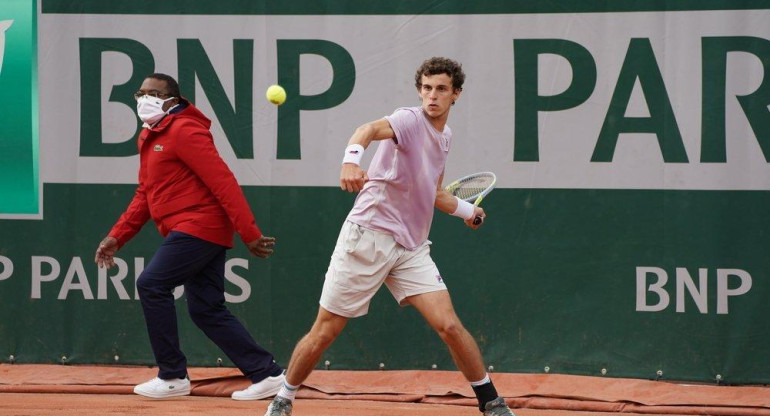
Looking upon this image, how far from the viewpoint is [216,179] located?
572cm

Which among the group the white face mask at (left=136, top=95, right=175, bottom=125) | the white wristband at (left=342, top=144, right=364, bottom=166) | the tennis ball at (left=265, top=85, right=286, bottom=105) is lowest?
the white wristband at (left=342, top=144, right=364, bottom=166)

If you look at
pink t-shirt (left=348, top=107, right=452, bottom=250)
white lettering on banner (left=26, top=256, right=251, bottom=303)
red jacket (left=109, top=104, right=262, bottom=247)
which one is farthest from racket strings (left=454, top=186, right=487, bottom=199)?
white lettering on banner (left=26, top=256, right=251, bottom=303)

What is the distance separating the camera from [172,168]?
5762mm

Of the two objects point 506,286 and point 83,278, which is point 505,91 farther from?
point 83,278

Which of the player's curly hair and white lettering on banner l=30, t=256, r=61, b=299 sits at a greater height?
the player's curly hair

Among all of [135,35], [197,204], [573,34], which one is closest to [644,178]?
[573,34]

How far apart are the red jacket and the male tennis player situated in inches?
36.4

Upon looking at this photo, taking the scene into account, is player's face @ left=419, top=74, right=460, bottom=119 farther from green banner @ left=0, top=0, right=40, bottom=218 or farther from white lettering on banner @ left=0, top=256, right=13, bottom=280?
white lettering on banner @ left=0, top=256, right=13, bottom=280

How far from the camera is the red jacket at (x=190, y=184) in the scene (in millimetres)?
5715

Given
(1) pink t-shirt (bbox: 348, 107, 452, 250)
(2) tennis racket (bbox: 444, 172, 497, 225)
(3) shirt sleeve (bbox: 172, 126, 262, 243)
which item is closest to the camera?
(1) pink t-shirt (bbox: 348, 107, 452, 250)


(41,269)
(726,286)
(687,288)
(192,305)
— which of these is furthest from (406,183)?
(41,269)

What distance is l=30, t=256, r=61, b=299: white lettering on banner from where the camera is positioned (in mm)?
6562

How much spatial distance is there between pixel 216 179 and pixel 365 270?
1.15 meters

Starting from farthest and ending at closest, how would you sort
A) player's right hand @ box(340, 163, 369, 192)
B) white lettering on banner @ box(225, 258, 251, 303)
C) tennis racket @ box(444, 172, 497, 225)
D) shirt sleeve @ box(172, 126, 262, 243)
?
white lettering on banner @ box(225, 258, 251, 303), shirt sleeve @ box(172, 126, 262, 243), tennis racket @ box(444, 172, 497, 225), player's right hand @ box(340, 163, 369, 192)
